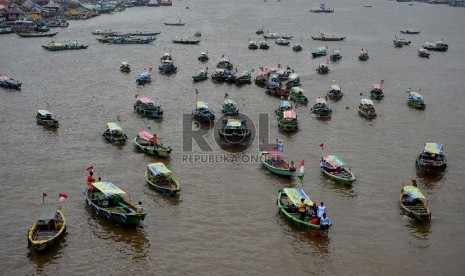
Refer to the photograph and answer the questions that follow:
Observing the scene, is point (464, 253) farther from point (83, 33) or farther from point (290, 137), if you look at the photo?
point (83, 33)

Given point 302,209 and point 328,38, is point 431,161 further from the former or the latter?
point 328,38

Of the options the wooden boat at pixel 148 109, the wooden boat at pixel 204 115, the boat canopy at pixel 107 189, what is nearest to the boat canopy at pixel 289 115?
the wooden boat at pixel 204 115

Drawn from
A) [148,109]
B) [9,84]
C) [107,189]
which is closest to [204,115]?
[148,109]

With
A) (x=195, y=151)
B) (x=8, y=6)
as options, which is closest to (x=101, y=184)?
(x=195, y=151)

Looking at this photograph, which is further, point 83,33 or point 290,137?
point 83,33

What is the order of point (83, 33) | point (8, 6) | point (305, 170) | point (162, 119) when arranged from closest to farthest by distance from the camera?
point (305, 170) < point (162, 119) < point (83, 33) < point (8, 6)

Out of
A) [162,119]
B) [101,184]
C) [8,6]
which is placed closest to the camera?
[101,184]
